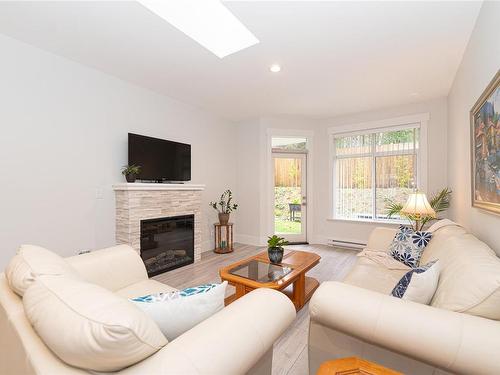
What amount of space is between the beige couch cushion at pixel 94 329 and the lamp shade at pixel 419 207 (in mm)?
3177

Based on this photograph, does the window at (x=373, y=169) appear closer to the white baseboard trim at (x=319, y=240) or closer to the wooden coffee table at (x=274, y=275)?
the white baseboard trim at (x=319, y=240)

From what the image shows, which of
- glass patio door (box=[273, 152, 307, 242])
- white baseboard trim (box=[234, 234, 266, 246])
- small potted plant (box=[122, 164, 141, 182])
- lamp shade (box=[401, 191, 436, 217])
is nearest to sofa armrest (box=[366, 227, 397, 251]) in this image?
lamp shade (box=[401, 191, 436, 217])

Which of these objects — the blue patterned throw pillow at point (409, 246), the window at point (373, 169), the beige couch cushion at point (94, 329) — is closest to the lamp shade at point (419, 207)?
the blue patterned throw pillow at point (409, 246)

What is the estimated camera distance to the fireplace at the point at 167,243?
335cm

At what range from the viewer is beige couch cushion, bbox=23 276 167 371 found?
2.23 ft

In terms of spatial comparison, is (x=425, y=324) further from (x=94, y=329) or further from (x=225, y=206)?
(x=225, y=206)

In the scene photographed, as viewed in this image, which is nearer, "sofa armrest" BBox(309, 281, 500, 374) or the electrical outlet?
"sofa armrest" BBox(309, 281, 500, 374)

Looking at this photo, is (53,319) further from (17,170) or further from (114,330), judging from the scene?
(17,170)

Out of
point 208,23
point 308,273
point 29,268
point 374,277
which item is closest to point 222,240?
point 308,273

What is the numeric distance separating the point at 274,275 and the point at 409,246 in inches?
53.2

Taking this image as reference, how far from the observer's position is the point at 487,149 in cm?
180

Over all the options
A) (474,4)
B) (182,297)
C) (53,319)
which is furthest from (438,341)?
(474,4)

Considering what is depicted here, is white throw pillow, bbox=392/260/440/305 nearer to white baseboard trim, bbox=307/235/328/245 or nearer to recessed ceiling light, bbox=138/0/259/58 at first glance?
recessed ceiling light, bbox=138/0/259/58

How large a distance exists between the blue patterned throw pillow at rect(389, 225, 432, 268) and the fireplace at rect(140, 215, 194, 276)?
2.83 m
